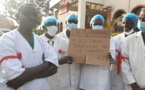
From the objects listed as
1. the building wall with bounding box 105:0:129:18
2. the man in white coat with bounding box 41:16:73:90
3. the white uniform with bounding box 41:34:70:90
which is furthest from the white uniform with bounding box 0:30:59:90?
the building wall with bounding box 105:0:129:18

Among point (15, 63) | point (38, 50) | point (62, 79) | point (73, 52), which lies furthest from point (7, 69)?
point (62, 79)

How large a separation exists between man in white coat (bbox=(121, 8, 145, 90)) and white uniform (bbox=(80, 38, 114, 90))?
27 cm

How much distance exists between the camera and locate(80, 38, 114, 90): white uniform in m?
3.39

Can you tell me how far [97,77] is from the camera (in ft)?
11.2

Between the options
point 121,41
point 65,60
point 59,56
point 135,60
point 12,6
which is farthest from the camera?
point 12,6

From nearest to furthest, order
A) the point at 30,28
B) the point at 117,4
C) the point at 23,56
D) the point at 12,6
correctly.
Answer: the point at 23,56 → the point at 30,28 → the point at 117,4 → the point at 12,6

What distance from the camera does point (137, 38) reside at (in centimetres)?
319

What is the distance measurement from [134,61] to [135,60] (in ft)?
0.06

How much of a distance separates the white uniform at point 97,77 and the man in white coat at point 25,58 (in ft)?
2.86

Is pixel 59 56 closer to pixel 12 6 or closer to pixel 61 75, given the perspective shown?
pixel 61 75

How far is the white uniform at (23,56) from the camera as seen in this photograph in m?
2.33

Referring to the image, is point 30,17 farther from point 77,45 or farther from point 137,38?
point 137,38

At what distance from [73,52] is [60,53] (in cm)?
26

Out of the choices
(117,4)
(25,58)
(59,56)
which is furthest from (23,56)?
(117,4)
